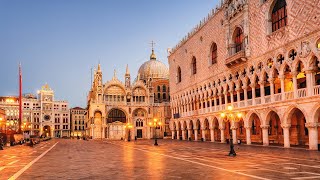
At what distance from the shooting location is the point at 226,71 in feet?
142

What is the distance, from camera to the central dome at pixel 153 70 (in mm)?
98000

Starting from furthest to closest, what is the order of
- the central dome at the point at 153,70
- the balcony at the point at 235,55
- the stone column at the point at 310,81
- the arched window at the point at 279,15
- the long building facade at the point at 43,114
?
the long building facade at the point at 43,114
the central dome at the point at 153,70
the balcony at the point at 235,55
the arched window at the point at 279,15
the stone column at the point at 310,81

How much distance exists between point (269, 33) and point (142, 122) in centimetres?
5117

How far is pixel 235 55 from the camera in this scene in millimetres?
39156

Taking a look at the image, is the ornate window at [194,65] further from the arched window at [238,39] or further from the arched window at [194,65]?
the arched window at [238,39]

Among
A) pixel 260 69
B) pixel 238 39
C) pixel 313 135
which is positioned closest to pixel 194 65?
pixel 238 39

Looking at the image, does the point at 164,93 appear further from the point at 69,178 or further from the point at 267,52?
the point at 69,178

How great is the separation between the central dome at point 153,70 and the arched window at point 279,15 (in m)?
64.6

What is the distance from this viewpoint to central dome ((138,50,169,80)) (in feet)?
322

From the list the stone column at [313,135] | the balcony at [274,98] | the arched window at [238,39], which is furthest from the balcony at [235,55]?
the stone column at [313,135]

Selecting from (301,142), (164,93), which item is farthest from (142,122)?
(301,142)

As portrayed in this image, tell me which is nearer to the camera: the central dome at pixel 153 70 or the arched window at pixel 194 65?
the arched window at pixel 194 65

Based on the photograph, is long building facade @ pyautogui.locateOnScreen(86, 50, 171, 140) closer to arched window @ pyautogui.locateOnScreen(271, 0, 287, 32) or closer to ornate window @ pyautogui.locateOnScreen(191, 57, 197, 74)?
ornate window @ pyautogui.locateOnScreen(191, 57, 197, 74)

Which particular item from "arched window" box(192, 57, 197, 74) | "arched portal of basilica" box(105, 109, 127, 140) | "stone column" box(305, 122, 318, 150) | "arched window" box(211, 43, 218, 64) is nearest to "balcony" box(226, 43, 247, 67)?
"arched window" box(211, 43, 218, 64)
